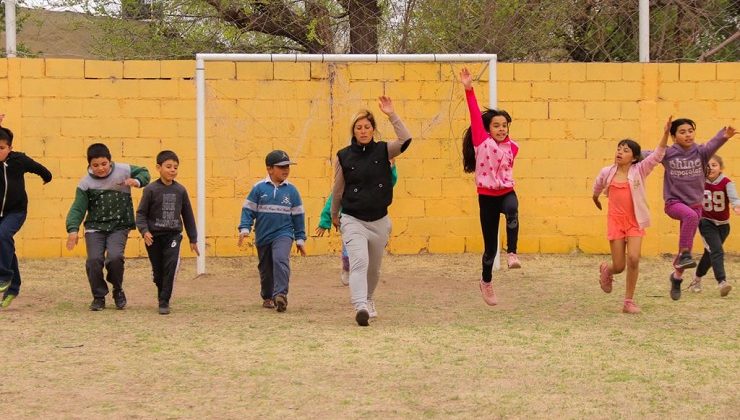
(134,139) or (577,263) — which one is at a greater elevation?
(134,139)

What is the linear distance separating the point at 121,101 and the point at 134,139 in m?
0.43

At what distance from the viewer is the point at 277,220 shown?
9422 mm

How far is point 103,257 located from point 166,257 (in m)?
0.50

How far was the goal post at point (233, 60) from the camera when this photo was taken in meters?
11.5

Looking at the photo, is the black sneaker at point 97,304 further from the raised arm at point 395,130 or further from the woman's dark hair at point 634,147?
the woman's dark hair at point 634,147

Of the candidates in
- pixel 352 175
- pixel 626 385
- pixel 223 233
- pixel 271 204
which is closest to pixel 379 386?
pixel 626 385

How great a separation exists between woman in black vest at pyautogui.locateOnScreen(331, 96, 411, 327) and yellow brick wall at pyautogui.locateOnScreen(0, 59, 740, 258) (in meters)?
4.18

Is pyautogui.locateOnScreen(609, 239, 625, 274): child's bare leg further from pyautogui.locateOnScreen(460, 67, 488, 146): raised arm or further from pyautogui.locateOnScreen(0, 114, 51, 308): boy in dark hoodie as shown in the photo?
pyautogui.locateOnScreen(0, 114, 51, 308): boy in dark hoodie

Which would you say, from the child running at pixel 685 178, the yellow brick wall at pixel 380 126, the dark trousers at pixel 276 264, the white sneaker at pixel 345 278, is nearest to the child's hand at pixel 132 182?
the dark trousers at pixel 276 264

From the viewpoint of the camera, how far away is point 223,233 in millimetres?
12820

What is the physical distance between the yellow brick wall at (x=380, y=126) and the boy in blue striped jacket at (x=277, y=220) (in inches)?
131

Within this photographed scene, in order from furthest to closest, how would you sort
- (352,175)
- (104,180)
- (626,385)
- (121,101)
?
(121,101)
(104,180)
(352,175)
(626,385)

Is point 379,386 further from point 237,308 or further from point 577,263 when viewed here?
point 577,263

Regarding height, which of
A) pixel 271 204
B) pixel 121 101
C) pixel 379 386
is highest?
pixel 121 101
